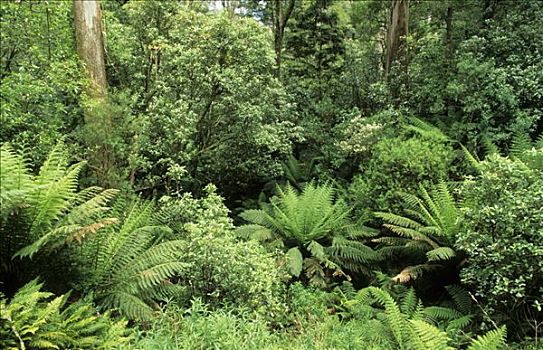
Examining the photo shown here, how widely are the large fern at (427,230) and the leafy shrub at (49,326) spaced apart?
3836 mm

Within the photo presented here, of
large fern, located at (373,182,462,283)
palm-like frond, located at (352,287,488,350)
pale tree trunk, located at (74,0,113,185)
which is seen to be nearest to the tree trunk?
pale tree trunk, located at (74,0,113,185)

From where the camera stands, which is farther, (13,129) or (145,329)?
(13,129)

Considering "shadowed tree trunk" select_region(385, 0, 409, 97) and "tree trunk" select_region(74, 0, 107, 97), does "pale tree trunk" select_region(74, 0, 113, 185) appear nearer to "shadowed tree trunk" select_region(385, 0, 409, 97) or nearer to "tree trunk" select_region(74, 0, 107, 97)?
"tree trunk" select_region(74, 0, 107, 97)

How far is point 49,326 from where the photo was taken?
3367mm

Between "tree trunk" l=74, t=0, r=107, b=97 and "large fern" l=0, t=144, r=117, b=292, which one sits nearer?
"large fern" l=0, t=144, r=117, b=292

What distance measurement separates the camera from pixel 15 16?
690 cm

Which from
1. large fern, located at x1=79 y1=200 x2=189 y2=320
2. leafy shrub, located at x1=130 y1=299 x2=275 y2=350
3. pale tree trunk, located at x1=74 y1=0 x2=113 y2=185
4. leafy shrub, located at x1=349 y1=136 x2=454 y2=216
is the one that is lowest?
leafy shrub, located at x1=130 y1=299 x2=275 y2=350

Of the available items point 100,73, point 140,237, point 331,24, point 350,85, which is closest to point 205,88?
point 100,73

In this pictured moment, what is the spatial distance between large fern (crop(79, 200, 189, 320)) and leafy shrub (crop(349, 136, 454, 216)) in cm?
379

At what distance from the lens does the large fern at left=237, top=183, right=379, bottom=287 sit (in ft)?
22.4

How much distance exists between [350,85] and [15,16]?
749cm

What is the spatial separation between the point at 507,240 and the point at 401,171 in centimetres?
260

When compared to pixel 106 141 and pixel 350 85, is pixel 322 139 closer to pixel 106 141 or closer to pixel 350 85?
pixel 350 85

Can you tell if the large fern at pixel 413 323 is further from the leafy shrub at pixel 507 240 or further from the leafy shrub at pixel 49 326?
the leafy shrub at pixel 49 326
